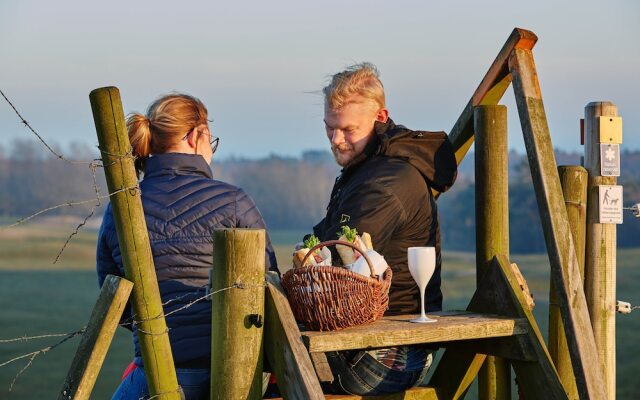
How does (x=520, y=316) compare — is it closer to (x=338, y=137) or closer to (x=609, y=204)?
(x=338, y=137)

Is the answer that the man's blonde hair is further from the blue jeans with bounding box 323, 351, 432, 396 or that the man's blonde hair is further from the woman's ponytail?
the blue jeans with bounding box 323, 351, 432, 396

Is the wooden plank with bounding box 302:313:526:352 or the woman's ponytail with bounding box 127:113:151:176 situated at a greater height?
the woman's ponytail with bounding box 127:113:151:176

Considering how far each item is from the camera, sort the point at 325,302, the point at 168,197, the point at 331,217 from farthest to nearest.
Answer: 1. the point at 331,217
2. the point at 168,197
3. the point at 325,302

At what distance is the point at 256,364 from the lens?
3535 millimetres

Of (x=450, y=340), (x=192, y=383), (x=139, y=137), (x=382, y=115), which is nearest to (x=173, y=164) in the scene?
(x=139, y=137)

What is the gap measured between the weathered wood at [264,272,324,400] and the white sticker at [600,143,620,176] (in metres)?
2.42

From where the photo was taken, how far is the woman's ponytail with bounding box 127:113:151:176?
12.9ft

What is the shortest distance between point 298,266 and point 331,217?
2.18 ft

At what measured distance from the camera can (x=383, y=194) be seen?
403 centimetres

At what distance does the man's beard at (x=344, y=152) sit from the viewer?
432cm

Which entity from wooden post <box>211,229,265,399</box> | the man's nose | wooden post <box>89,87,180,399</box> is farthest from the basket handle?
the man's nose

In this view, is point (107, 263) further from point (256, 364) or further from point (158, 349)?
point (256, 364)

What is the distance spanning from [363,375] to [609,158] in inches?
85.6

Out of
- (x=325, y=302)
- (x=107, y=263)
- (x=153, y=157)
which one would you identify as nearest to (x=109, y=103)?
(x=153, y=157)
